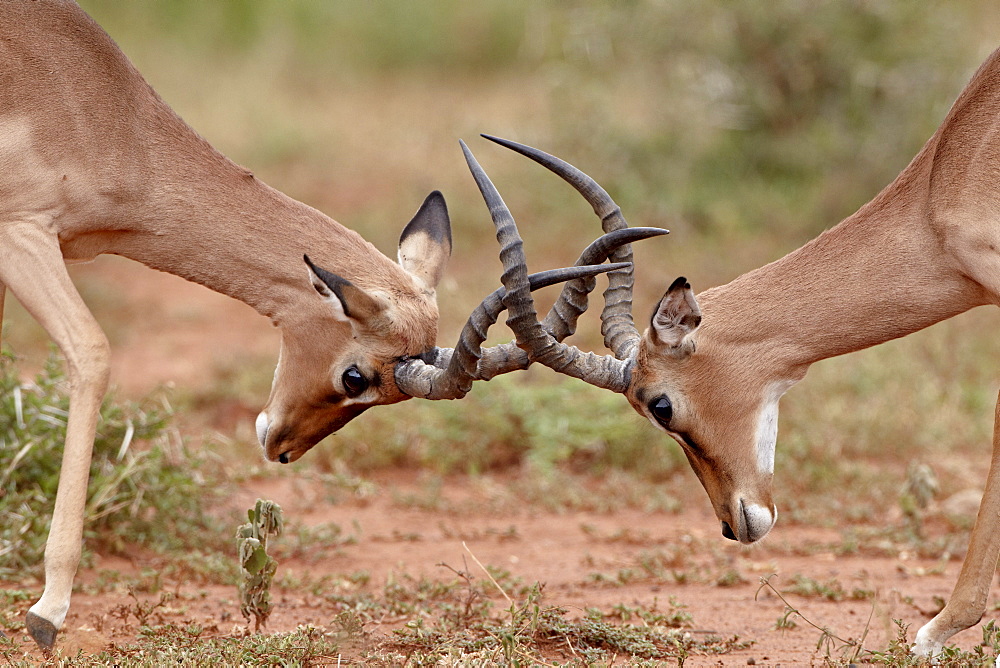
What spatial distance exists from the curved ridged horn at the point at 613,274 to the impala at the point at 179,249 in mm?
73

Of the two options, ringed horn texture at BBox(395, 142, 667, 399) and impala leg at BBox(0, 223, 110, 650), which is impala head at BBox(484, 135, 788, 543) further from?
impala leg at BBox(0, 223, 110, 650)

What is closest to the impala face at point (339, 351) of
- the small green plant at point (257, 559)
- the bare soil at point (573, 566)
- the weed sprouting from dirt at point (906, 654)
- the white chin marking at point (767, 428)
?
the small green plant at point (257, 559)

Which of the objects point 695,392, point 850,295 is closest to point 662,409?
point 695,392

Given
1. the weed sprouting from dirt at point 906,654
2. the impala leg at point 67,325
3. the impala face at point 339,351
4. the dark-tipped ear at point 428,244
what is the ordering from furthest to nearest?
the dark-tipped ear at point 428,244 < the impala face at point 339,351 < the impala leg at point 67,325 < the weed sprouting from dirt at point 906,654

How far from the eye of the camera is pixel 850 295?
436 cm

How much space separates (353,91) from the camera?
1441 centimetres

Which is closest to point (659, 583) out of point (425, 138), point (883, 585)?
point (883, 585)

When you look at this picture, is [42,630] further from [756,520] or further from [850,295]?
[850,295]

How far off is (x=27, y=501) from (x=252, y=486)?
1.51 meters

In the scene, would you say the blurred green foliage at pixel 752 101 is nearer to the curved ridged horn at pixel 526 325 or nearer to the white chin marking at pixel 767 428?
the white chin marking at pixel 767 428

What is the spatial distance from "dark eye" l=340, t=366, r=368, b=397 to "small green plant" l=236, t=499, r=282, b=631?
51cm

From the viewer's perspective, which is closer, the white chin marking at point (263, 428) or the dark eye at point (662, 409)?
the dark eye at point (662, 409)

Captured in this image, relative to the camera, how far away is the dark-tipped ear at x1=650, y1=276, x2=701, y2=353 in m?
4.14

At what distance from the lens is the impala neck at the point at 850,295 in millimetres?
4316
